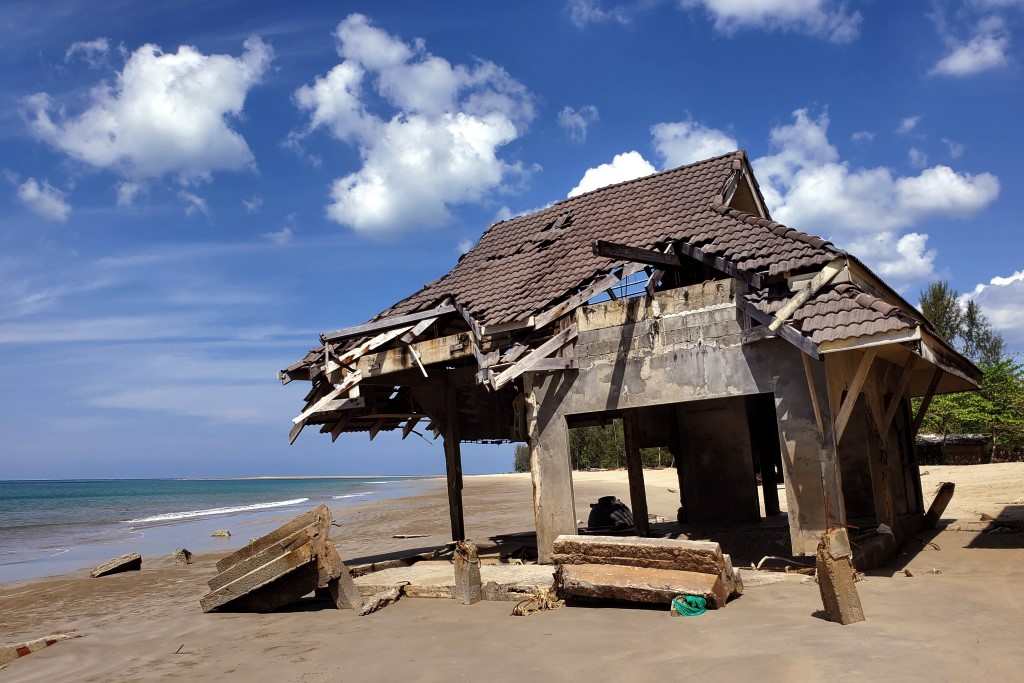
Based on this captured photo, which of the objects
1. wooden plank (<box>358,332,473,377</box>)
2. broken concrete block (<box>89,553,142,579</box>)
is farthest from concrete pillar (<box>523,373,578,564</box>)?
broken concrete block (<box>89,553,142,579</box>)

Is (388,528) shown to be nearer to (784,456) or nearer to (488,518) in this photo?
(488,518)

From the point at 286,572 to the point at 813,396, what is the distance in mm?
6458

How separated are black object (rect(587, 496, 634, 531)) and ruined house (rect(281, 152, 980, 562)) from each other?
4.84 feet

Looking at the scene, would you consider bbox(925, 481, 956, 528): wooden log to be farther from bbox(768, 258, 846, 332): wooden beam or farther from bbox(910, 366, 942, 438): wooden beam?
bbox(768, 258, 846, 332): wooden beam

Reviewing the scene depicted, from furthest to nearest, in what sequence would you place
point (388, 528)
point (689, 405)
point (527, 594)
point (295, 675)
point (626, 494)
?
point (626, 494) → point (388, 528) → point (689, 405) → point (527, 594) → point (295, 675)

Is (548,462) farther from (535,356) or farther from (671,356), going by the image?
(671,356)

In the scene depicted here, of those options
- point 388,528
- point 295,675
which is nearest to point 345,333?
point 295,675

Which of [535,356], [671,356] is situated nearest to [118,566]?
[535,356]

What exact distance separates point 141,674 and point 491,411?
780 cm

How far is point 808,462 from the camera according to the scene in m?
8.94

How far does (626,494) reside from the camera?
32125 millimetres

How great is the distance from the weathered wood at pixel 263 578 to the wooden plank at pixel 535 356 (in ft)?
10.1

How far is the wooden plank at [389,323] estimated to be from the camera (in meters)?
12.2

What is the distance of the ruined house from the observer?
904 centimetres
